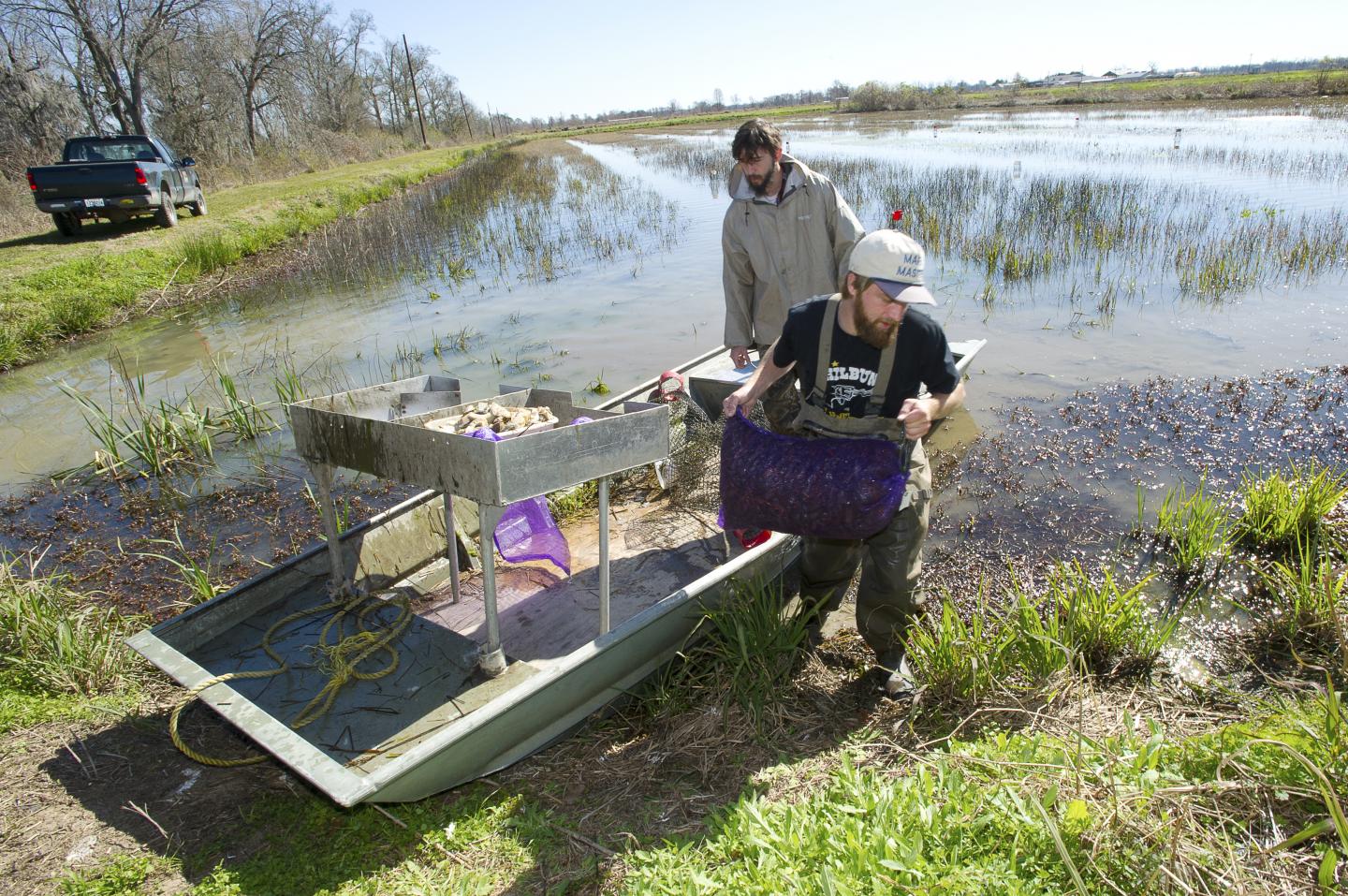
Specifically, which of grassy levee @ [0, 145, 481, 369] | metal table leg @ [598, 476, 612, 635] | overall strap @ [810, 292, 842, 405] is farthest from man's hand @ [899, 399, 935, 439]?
grassy levee @ [0, 145, 481, 369]

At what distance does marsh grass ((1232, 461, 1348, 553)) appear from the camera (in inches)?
180

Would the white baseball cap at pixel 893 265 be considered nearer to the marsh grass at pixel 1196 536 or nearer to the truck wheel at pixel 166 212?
the marsh grass at pixel 1196 536

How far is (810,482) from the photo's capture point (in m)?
3.18

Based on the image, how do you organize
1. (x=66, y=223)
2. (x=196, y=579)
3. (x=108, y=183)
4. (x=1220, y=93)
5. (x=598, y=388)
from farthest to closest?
(x=1220, y=93) → (x=66, y=223) → (x=108, y=183) → (x=598, y=388) → (x=196, y=579)

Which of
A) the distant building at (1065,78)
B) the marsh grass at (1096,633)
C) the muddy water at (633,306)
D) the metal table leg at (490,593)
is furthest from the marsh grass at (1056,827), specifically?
the distant building at (1065,78)

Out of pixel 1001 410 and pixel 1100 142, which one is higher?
pixel 1100 142

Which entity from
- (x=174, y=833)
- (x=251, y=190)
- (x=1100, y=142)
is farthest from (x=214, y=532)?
(x=1100, y=142)

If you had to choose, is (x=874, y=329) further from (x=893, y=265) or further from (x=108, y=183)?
(x=108, y=183)

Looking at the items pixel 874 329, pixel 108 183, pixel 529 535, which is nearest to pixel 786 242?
pixel 874 329

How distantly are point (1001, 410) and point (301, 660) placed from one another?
631 centimetres

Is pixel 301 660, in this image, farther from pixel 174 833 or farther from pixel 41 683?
pixel 41 683

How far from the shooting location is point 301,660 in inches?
142

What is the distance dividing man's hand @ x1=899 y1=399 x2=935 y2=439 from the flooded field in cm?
220

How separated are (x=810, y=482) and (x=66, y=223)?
56.0 feet
